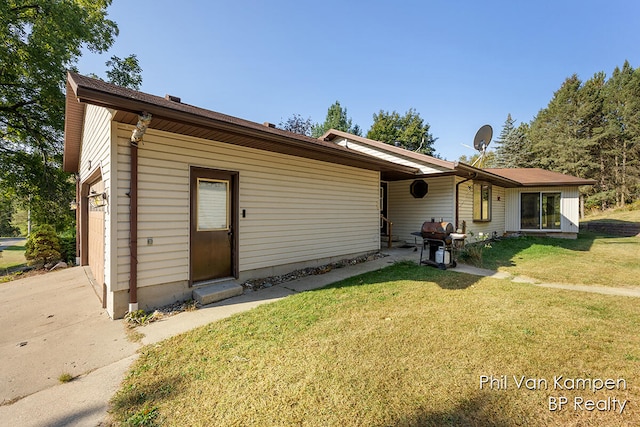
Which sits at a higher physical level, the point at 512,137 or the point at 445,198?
the point at 512,137

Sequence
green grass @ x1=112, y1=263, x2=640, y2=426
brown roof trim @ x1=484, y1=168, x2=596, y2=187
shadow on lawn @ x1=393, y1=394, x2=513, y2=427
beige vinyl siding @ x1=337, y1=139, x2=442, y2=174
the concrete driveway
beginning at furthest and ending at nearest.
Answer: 1. brown roof trim @ x1=484, y1=168, x2=596, y2=187
2. beige vinyl siding @ x1=337, y1=139, x2=442, y2=174
3. the concrete driveway
4. green grass @ x1=112, y1=263, x2=640, y2=426
5. shadow on lawn @ x1=393, y1=394, x2=513, y2=427

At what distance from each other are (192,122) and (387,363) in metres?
3.94

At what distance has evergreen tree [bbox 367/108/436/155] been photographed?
96.5 feet

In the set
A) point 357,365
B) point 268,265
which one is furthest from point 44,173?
point 357,365

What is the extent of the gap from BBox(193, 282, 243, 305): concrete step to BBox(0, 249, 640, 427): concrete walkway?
5.0 inches

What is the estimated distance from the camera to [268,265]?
5.69 m

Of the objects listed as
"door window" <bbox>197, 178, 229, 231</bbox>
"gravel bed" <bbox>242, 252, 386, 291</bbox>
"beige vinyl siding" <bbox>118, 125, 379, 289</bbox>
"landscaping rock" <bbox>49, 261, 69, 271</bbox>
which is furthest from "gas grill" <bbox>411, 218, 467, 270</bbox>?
"landscaping rock" <bbox>49, 261, 69, 271</bbox>

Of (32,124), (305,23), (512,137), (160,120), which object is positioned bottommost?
(160,120)

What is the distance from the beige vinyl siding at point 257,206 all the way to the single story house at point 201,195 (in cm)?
2

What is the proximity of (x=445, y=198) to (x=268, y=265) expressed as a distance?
6.70 meters

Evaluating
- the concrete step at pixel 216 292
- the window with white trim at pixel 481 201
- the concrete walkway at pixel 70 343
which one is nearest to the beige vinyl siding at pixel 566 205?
the window with white trim at pixel 481 201

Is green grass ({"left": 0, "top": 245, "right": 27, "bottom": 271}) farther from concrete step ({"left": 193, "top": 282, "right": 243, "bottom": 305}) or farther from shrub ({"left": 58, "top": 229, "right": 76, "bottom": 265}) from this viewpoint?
concrete step ({"left": 193, "top": 282, "right": 243, "bottom": 305})

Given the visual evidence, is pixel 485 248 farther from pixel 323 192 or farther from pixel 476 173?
pixel 323 192

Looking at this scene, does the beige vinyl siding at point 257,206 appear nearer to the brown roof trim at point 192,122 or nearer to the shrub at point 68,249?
the brown roof trim at point 192,122
